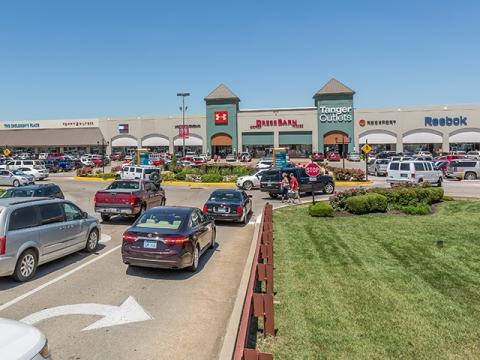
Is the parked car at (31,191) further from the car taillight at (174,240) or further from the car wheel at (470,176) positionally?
the car wheel at (470,176)

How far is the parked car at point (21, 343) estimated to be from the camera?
335cm

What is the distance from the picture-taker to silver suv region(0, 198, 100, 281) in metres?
8.52

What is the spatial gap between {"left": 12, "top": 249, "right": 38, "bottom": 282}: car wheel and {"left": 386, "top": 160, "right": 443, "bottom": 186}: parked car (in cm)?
2406

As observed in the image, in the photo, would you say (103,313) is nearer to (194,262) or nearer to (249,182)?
(194,262)

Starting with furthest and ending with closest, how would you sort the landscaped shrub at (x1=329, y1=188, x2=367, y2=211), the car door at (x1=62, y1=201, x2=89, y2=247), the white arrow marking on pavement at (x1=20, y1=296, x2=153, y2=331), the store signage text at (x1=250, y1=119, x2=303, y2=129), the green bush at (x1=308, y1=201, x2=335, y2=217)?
the store signage text at (x1=250, y1=119, x2=303, y2=129), the landscaped shrub at (x1=329, y1=188, x2=367, y2=211), the green bush at (x1=308, y1=201, x2=335, y2=217), the car door at (x1=62, y1=201, x2=89, y2=247), the white arrow marking on pavement at (x1=20, y1=296, x2=153, y2=331)

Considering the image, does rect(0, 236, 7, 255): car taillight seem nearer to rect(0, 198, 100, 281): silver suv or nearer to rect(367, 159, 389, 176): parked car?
rect(0, 198, 100, 281): silver suv

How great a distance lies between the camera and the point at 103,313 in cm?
714

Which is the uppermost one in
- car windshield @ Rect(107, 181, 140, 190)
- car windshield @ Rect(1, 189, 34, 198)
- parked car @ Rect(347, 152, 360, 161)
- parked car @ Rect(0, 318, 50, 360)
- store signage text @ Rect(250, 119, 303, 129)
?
store signage text @ Rect(250, 119, 303, 129)

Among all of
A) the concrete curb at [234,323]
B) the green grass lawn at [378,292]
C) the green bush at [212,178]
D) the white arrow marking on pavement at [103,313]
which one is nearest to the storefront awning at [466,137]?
the green bush at [212,178]

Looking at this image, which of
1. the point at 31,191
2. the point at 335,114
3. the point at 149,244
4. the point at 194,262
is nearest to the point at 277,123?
the point at 335,114

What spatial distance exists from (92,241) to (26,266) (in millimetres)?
2877

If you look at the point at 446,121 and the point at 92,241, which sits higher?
the point at 446,121

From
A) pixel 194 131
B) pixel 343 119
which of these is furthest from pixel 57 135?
pixel 343 119

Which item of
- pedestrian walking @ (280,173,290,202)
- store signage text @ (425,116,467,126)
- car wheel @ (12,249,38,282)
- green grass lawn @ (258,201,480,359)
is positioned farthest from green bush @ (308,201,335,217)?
store signage text @ (425,116,467,126)
